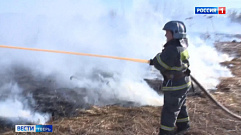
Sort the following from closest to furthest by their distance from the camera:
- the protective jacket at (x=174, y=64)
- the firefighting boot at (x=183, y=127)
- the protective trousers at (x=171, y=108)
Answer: the protective jacket at (x=174, y=64) < the protective trousers at (x=171, y=108) < the firefighting boot at (x=183, y=127)

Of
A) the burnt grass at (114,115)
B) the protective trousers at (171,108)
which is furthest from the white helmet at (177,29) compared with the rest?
the burnt grass at (114,115)

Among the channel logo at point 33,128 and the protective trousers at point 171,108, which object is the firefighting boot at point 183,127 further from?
the channel logo at point 33,128

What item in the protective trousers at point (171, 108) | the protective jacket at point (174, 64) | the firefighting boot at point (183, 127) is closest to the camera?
the protective jacket at point (174, 64)

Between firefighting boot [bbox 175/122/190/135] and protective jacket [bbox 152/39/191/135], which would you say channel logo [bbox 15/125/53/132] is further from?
firefighting boot [bbox 175/122/190/135]

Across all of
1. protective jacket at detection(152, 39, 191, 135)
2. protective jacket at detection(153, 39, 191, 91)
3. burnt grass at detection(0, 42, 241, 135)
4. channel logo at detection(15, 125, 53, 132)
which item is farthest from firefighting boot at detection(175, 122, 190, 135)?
channel logo at detection(15, 125, 53, 132)

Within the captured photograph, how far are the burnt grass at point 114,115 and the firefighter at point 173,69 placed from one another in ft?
2.03

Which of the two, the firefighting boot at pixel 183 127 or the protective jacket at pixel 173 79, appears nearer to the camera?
the protective jacket at pixel 173 79

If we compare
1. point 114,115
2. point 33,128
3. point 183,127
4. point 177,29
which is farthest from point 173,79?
point 33,128

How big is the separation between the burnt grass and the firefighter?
618mm

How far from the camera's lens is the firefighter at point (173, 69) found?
280cm

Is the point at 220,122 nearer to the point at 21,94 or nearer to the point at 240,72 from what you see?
the point at 21,94

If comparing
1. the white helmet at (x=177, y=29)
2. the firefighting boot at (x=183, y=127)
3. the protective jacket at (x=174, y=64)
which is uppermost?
the white helmet at (x=177, y=29)

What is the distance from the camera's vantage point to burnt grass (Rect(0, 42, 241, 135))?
3.48 meters

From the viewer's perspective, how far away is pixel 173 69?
2.91 meters
